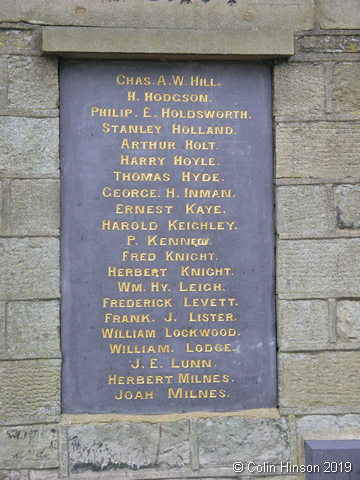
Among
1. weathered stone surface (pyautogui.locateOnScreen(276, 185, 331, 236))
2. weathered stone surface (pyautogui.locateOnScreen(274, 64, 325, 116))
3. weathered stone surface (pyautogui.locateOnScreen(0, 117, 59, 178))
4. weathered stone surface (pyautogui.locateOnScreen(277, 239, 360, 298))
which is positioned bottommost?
weathered stone surface (pyautogui.locateOnScreen(277, 239, 360, 298))

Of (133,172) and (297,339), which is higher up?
(133,172)

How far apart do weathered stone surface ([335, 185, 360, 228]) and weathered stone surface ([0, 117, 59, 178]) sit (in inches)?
69.0

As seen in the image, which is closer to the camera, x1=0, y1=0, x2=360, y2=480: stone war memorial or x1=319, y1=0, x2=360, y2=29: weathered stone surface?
x1=0, y1=0, x2=360, y2=480: stone war memorial

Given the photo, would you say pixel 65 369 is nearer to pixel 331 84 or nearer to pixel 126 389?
pixel 126 389

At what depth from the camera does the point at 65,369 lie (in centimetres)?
380

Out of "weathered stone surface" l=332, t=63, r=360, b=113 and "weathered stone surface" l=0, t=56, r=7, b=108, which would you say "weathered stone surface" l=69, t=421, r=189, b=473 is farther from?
"weathered stone surface" l=332, t=63, r=360, b=113

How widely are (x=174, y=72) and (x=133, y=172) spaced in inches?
26.9

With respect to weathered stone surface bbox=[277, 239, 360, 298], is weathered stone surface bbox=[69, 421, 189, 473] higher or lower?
lower

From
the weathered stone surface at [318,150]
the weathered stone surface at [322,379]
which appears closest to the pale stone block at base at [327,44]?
the weathered stone surface at [318,150]

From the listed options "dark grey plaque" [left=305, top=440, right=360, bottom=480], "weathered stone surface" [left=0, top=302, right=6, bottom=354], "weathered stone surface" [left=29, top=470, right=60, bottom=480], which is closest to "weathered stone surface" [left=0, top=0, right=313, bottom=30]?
"weathered stone surface" [left=0, top=302, right=6, bottom=354]

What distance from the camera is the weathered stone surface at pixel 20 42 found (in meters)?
3.75

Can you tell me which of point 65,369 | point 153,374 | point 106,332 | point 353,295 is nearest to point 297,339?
point 353,295

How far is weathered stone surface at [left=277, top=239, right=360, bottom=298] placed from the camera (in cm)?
387

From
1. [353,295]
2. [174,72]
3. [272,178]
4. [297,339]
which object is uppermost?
[174,72]
